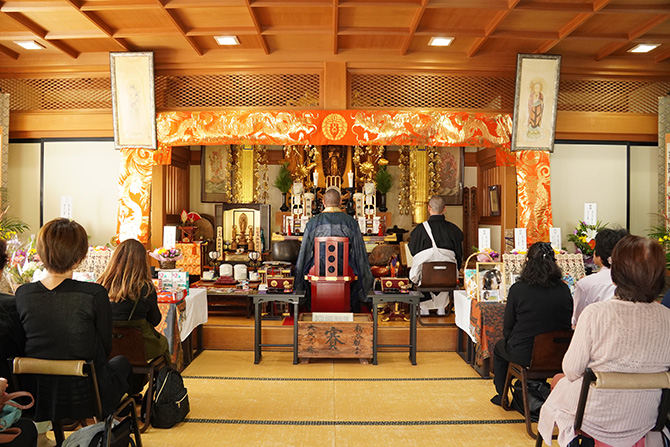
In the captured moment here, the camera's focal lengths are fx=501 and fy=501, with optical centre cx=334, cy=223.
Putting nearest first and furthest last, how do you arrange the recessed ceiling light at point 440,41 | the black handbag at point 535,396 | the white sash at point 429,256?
1. the black handbag at point 535,396
2. the recessed ceiling light at point 440,41
3. the white sash at point 429,256

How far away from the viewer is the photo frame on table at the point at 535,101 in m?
5.67

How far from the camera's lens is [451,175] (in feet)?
30.6

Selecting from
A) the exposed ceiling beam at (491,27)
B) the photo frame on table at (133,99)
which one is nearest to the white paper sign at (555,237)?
the exposed ceiling beam at (491,27)

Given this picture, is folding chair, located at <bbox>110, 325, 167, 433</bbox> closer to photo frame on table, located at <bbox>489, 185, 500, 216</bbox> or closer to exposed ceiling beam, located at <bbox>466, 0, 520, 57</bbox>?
exposed ceiling beam, located at <bbox>466, 0, 520, 57</bbox>

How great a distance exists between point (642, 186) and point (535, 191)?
1.76 m

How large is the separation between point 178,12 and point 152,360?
3.36 metres

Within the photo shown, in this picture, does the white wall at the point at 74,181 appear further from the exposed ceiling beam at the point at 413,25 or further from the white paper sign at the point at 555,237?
the white paper sign at the point at 555,237

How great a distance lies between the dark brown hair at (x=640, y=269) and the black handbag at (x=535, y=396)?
1.50 m

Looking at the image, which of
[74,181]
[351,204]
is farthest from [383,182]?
[74,181]

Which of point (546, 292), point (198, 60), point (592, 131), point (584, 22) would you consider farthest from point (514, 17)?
point (198, 60)

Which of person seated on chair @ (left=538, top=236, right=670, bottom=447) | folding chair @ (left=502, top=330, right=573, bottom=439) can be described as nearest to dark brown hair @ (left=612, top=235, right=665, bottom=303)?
person seated on chair @ (left=538, top=236, right=670, bottom=447)

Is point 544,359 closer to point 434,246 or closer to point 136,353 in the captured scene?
point 136,353

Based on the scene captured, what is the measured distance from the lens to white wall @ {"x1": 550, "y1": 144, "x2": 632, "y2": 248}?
257 inches

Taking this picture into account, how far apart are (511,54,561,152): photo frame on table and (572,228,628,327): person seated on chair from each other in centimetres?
255
